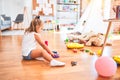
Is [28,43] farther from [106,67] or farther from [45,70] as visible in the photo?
[106,67]

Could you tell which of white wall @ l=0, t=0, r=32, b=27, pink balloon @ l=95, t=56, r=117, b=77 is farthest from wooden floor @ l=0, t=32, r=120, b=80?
white wall @ l=0, t=0, r=32, b=27

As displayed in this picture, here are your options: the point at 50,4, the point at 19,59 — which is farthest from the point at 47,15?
the point at 19,59

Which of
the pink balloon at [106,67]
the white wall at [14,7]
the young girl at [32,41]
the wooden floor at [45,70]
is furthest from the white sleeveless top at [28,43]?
the white wall at [14,7]

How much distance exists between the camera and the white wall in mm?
7496

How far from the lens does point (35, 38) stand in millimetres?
2289

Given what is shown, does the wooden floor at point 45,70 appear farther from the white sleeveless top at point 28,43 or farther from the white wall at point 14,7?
the white wall at point 14,7

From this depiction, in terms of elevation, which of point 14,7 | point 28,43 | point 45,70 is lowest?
point 45,70

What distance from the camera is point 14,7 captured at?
7.60m

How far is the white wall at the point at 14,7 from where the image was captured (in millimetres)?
7496

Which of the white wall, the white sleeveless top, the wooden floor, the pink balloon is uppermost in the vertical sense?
the white wall

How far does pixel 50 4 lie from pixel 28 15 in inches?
41.1

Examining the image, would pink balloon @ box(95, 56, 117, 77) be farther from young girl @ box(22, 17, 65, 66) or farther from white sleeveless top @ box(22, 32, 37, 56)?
white sleeveless top @ box(22, 32, 37, 56)

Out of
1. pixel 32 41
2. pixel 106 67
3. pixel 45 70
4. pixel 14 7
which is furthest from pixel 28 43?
pixel 14 7

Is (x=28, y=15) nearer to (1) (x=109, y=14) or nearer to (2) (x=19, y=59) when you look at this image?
(1) (x=109, y=14)
